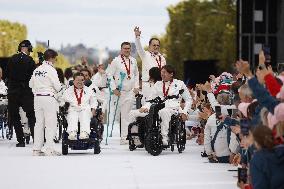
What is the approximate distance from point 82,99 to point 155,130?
1.55m

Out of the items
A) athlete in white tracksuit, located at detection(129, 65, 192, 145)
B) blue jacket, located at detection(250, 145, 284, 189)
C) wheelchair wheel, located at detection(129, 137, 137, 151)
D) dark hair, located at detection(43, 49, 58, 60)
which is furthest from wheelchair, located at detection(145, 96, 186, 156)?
blue jacket, located at detection(250, 145, 284, 189)

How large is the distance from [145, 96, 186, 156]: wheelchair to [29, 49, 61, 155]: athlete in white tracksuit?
1723 mm

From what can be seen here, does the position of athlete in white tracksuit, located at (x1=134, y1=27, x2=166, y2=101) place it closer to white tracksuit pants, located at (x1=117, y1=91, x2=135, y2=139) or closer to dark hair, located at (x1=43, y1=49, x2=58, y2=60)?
white tracksuit pants, located at (x1=117, y1=91, x2=135, y2=139)

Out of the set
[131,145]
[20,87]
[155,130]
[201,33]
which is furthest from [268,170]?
[201,33]

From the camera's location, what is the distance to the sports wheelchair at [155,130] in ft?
57.6

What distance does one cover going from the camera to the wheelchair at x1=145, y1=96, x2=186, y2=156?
17.5m

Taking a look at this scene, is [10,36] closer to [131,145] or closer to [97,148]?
[131,145]

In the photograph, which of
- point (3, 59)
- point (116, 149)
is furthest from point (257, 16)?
point (116, 149)

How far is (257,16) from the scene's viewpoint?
34.2m

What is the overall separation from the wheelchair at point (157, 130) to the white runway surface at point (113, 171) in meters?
0.19

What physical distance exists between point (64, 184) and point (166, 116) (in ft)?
17.5

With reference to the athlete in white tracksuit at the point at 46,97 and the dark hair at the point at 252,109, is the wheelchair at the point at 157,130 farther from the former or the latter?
the dark hair at the point at 252,109

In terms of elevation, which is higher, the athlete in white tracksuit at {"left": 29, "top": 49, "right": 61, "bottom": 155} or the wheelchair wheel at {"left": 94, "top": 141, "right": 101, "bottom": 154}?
the athlete in white tracksuit at {"left": 29, "top": 49, "right": 61, "bottom": 155}

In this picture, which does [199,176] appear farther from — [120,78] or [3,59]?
[3,59]
